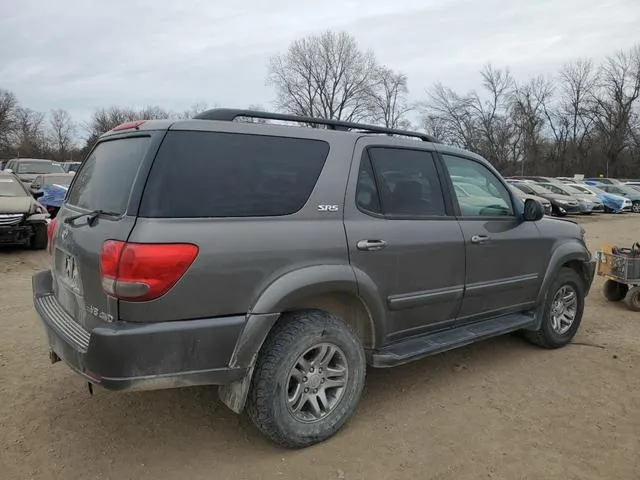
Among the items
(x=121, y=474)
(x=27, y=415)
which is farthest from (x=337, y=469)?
(x=27, y=415)

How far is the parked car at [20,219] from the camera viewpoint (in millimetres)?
9836

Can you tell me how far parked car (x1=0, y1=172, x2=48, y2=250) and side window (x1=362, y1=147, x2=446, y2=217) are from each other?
28.9ft

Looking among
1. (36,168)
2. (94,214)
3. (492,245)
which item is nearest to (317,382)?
(94,214)

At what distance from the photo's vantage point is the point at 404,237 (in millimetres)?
3402

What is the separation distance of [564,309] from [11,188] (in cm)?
1077

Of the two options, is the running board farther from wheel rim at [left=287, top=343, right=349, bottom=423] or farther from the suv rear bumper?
the suv rear bumper

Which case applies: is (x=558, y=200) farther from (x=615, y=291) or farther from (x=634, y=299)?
(x=634, y=299)

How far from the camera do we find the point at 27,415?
3.46 metres

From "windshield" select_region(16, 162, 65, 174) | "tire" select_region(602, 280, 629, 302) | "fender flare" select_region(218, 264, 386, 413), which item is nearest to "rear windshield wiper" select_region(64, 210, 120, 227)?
"fender flare" select_region(218, 264, 386, 413)

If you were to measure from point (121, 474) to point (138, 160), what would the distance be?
1673 mm

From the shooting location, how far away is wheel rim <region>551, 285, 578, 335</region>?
188 inches

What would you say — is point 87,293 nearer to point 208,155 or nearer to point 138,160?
point 138,160

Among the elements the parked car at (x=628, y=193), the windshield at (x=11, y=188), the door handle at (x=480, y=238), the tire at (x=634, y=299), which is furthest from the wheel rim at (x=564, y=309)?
the parked car at (x=628, y=193)

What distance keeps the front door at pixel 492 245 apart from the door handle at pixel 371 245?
859 mm
